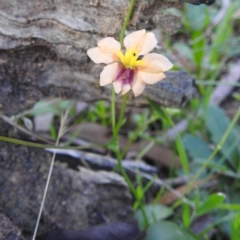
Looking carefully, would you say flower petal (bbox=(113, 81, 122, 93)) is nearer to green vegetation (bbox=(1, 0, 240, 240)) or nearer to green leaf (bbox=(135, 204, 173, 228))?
green vegetation (bbox=(1, 0, 240, 240))

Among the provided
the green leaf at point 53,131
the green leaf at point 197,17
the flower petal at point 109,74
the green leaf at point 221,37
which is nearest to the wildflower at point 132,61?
the flower petal at point 109,74

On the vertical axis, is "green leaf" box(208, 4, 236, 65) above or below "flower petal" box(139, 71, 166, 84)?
below

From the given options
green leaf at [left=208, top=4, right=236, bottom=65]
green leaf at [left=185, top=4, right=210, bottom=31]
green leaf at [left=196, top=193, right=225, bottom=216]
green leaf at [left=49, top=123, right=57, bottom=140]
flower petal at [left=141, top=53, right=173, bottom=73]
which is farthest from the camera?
green leaf at [left=185, top=4, right=210, bottom=31]

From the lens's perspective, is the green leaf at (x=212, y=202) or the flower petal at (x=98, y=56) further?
the green leaf at (x=212, y=202)

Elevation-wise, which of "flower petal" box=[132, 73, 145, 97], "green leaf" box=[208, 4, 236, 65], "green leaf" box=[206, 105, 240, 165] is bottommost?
"green leaf" box=[206, 105, 240, 165]

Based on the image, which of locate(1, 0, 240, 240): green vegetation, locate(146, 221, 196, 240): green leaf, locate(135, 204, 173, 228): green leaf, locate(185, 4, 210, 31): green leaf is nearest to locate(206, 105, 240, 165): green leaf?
locate(1, 0, 240, 240): green vegetation

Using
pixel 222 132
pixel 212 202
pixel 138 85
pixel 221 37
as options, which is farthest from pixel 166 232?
pixel 221 37

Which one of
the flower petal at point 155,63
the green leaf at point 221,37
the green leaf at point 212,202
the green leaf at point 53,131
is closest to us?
the flower petal at point 155,63

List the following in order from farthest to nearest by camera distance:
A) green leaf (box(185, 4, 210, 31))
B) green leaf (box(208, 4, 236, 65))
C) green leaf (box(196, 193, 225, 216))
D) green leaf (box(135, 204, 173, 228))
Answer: green leaf (box(185, 4, 210, 31)) < green leaf (box(208, 4, 236, 65)) < green leaf (box(135, 204, 173, 228)) < green leaf (box(196, 193, 225, 216))

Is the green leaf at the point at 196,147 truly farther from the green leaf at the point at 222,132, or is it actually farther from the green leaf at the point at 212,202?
the green leaf at the point at 212,202
